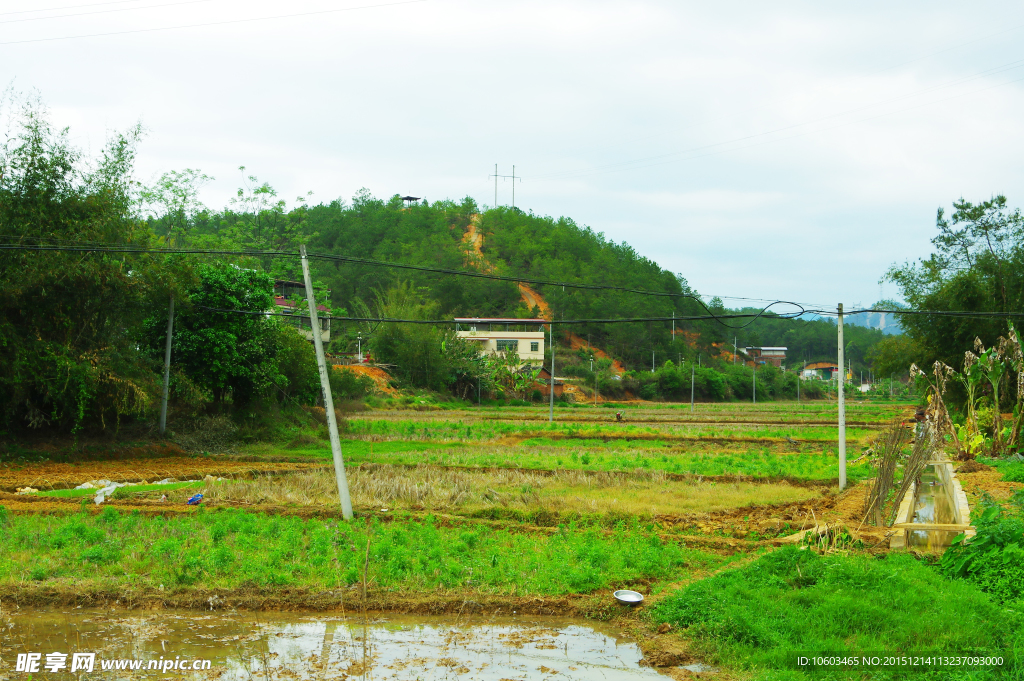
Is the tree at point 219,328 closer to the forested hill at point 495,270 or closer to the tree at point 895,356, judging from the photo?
the tree at point 895,356

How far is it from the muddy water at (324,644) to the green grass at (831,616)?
3.03 feet

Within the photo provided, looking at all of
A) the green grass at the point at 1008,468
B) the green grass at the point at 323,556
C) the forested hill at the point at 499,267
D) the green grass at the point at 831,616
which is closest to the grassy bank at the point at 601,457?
the green grass at the point at 1008,468

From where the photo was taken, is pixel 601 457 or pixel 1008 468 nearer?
pixel 1008 468

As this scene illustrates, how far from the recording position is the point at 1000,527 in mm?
9227

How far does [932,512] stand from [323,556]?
→ 12.8 meters

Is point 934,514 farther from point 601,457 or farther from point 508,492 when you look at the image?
point 601,457

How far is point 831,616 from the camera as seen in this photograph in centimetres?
787

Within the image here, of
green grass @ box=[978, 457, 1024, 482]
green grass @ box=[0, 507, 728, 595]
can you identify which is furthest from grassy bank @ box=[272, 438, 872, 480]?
green grass @ box=[0, 507, 728, 595]

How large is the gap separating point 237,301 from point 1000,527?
22.3 m

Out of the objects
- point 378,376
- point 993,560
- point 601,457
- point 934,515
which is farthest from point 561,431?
point 378,376

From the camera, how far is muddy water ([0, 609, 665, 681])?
7.25m

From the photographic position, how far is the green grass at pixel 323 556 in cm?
959

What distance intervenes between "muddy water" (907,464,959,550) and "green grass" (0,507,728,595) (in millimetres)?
3841

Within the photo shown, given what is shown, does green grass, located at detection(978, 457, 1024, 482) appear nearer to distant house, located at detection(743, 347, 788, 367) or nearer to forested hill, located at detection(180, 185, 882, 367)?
forested hill, located at detection(180, 185, 882, 367)
